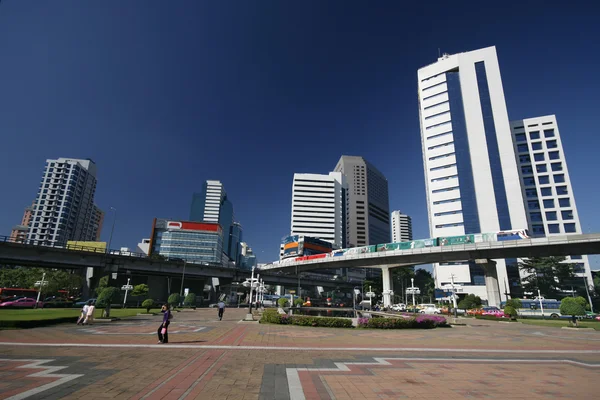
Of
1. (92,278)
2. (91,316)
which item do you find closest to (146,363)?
(91,316)

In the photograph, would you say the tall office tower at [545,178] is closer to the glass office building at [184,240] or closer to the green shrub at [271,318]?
the green shrub at [271,318]

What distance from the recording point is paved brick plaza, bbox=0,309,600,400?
6566 millimetres

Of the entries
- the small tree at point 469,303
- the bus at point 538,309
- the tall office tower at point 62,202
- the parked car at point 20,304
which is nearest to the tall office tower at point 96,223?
the tall office tower at point 62,202

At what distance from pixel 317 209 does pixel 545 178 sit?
9426cm

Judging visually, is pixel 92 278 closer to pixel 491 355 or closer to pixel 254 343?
pixel 254 343

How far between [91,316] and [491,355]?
24148mm

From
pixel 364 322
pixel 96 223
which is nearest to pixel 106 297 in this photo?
pixel 364 322

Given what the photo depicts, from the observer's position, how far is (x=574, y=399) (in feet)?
21.1

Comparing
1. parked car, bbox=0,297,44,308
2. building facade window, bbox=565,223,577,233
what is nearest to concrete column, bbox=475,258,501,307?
building facade window, bbox=565,223,577,233

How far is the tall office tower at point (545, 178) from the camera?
8175 centimetres

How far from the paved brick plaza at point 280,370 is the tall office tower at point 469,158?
73375 mm

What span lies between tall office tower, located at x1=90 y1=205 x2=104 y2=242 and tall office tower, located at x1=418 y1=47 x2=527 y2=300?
162 metres

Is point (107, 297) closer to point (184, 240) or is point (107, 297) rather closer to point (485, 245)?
point (485, 245)

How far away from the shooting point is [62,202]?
123 meters
